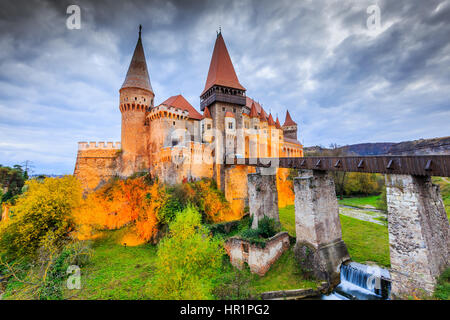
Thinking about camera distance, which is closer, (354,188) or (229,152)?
(229,152)

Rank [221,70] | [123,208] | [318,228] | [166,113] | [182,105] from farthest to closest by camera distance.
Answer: [221,70] < [182,105] < [166,113] < [123,208] < [318,228]

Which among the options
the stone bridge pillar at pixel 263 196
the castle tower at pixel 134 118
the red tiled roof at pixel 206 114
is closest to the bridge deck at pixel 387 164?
the stone bridge pillar at pixel 263 196

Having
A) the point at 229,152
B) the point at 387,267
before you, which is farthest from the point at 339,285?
the point at 229,152

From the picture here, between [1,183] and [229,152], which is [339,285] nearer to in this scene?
[229,152]

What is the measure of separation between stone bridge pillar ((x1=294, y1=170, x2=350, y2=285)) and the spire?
22.1 m

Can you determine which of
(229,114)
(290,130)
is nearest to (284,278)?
(229,114)

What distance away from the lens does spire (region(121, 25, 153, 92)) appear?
75.1 feet

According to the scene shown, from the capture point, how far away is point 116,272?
12.3 meters

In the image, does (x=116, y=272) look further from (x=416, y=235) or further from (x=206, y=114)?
(x=206, y=114)

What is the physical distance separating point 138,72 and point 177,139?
1005 cm

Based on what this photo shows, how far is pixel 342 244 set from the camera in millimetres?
10891

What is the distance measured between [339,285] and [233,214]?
38.0 feet

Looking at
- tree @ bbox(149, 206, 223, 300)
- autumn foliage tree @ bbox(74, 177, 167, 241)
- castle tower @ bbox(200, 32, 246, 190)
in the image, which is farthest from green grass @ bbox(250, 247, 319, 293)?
castle tower @ bbox(200, 32, 246, 190)
